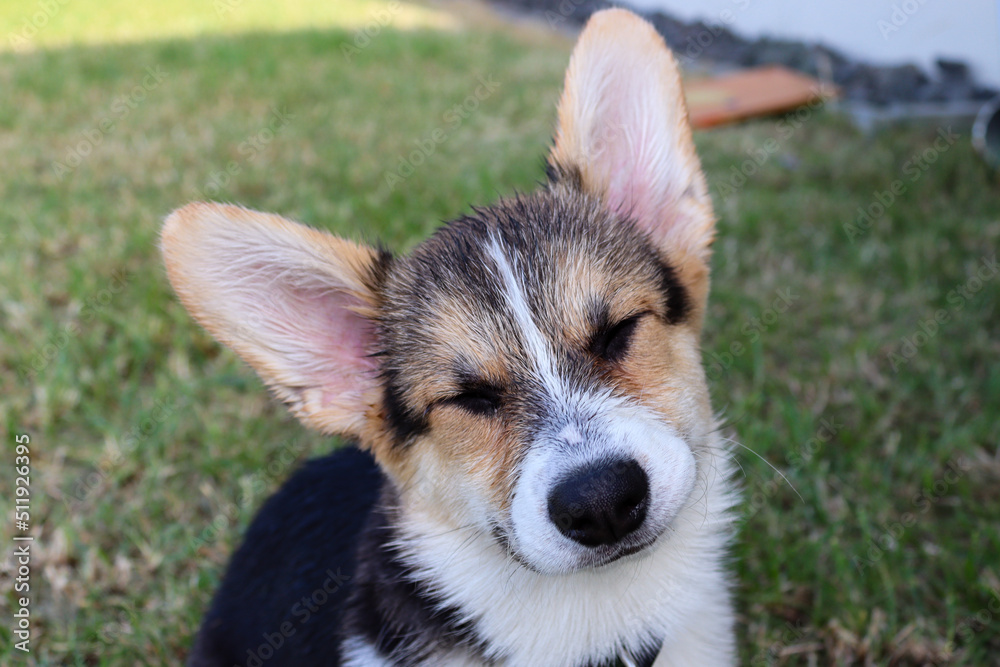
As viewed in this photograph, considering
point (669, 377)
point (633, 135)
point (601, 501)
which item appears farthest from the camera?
point (633, 135)

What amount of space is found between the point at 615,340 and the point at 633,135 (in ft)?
2.50

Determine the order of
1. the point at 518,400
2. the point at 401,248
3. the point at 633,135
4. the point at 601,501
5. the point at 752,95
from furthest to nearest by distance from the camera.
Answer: the point at 752,95
the point at 401,248
the point at 633,135
the point at 518,400
the point at 601,501

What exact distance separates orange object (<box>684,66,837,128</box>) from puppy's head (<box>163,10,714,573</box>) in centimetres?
568

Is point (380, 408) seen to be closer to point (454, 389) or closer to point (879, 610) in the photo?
point (454, 389)

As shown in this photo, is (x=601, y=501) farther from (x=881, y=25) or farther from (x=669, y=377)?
(x=881, y=25)

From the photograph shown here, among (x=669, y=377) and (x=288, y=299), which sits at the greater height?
(x=288, y=299)

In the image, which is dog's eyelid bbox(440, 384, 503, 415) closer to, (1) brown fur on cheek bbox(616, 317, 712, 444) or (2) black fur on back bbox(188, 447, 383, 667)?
(1) brown fur on cheek bbox(616, 317, 712, 444)

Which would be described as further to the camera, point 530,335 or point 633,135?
point 633,135

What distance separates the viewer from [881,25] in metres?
8.32

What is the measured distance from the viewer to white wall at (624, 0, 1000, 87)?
713cm

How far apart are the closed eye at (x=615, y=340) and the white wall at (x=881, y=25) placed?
5.40m

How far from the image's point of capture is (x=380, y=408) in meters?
2.51

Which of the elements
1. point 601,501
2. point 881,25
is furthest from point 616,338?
point 881,25

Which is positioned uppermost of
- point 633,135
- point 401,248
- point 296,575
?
point 633,135
